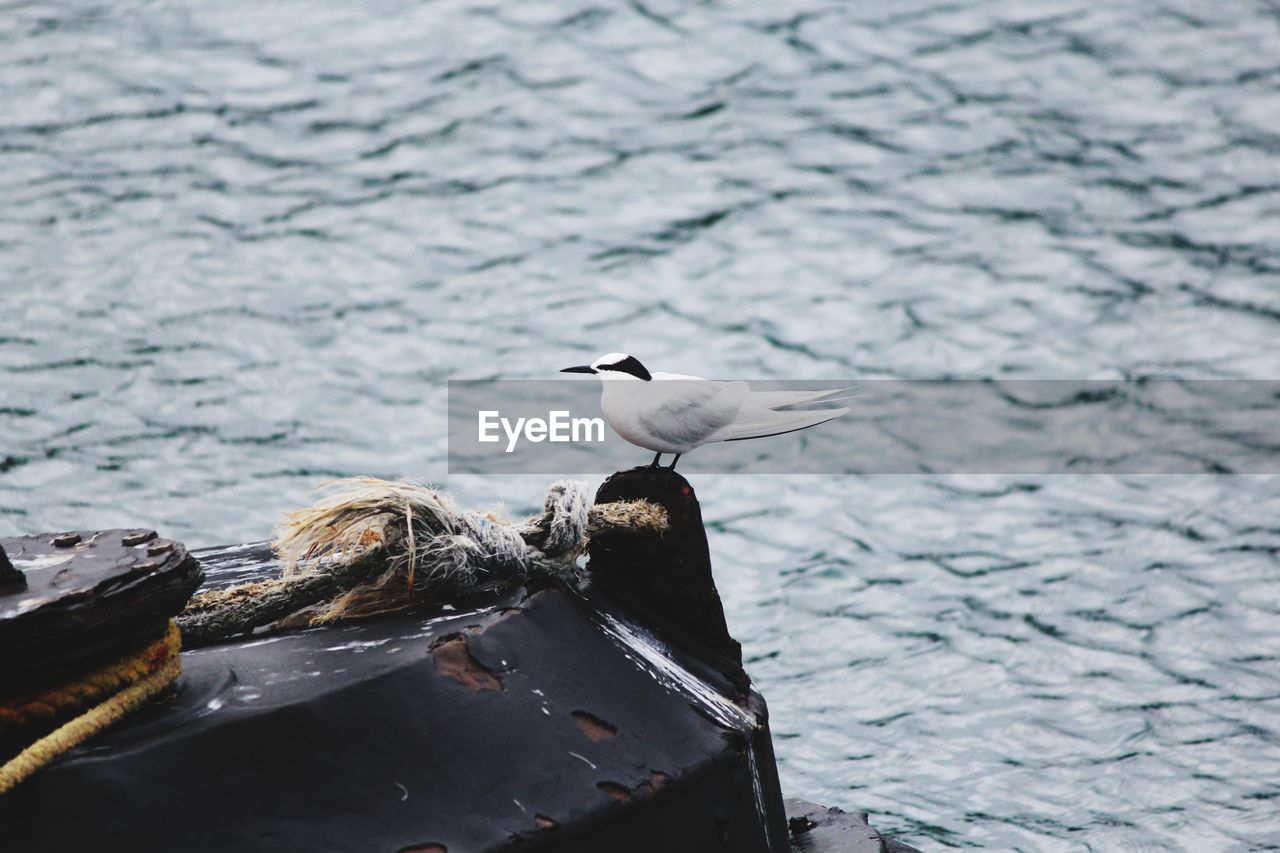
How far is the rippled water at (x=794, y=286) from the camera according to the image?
433cm

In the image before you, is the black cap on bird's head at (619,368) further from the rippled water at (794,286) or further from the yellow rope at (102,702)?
the rippled water at (794,286)

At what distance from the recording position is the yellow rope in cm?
162

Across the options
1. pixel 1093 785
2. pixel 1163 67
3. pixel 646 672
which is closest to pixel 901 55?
pixel 1163 67

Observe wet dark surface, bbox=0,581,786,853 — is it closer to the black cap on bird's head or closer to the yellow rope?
the yellow rope

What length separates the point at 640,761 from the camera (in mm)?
1988

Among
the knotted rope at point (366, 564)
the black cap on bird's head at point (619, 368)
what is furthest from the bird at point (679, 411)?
the knotted rope at point (366, 564)

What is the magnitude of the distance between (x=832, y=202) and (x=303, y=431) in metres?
2.98

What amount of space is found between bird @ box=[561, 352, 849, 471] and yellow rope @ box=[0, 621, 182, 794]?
75 cm

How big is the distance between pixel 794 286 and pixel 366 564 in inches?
189
